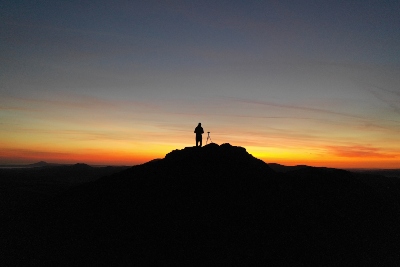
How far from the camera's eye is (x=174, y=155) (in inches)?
739

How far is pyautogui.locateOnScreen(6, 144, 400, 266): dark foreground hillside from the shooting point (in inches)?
468

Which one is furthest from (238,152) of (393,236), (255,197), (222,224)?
(393,236)

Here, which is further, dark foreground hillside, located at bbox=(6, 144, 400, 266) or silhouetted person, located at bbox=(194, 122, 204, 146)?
silhouetted person, located at bbox=(194, 122, 204, 146)

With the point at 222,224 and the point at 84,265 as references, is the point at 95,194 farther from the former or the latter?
the point at 222,224

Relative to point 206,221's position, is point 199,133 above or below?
above

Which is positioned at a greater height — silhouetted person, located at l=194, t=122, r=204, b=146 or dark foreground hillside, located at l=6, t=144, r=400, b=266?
silhouetted person, located at l=194, t=122, r=204, b=146

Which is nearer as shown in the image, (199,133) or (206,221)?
(206,221)

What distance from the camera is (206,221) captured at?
13.0 m

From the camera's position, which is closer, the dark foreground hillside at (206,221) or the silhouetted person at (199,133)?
the dark foreground hillside at (206,221)

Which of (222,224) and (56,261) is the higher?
(222,224)

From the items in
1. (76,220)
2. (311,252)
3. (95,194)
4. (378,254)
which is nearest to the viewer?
(311,252)

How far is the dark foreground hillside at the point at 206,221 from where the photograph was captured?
39.0 ft

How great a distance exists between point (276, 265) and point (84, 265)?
845 centimetres

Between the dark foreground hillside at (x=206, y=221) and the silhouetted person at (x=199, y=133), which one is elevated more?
the silhouetted person at (x=199, y=133)
